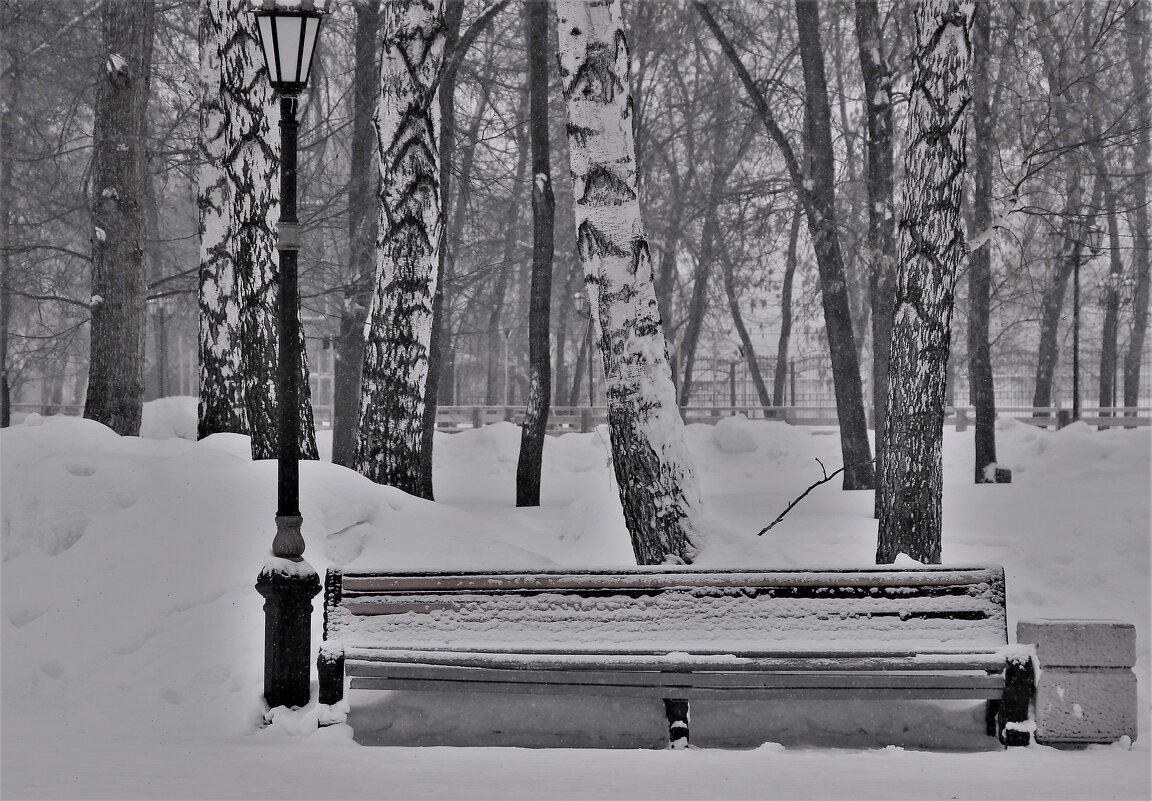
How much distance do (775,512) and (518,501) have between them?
353 cm

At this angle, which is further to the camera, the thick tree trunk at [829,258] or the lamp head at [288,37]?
the thick tree trunk at [829,258]

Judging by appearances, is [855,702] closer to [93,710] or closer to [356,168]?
[93,710]

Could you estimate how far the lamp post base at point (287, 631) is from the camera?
5551 millimetres

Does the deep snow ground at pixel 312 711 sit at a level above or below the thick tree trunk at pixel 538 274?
below

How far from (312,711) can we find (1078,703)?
3.71 m

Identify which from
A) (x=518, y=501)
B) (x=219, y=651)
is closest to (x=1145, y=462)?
(x=518, y=501)

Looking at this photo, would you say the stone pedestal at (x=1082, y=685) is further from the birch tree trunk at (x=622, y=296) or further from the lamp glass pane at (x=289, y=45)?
the lamp glass pane at (x=289, y=45)

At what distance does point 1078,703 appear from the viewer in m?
5.37

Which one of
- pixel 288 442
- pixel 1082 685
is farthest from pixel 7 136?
pixel 1082 685

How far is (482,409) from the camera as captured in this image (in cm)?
2906

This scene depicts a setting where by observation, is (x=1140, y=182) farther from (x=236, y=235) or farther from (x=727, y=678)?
(x=727, y=678)

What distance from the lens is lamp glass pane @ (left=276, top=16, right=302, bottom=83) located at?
577cm

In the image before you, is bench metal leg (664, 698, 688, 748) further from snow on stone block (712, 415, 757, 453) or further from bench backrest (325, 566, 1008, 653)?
snow on stone block (712, 415, 757, 453)

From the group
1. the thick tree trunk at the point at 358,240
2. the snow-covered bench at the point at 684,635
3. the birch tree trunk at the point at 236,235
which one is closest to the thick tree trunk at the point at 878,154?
the thick tree trunk at the point at 358,240
